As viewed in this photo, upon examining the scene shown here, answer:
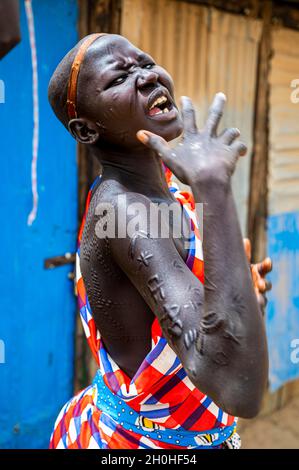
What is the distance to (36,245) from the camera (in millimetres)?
3223

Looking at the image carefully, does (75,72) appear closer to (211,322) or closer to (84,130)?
(84,130)

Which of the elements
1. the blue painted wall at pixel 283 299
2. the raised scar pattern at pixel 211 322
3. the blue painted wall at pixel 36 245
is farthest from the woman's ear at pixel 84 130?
the blue painted wall at pixel 283 299

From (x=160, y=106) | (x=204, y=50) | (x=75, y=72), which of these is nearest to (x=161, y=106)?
(x=160, y=106)

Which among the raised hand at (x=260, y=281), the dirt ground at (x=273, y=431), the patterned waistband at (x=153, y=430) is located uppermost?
the raised hand at (x=260, y=281)

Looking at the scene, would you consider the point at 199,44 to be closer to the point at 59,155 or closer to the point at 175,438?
the point at 59,155

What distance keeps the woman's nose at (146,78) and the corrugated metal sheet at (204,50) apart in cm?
159

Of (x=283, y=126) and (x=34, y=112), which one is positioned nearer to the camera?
(x=34, y=112)

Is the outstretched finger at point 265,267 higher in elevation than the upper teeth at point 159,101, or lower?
lower

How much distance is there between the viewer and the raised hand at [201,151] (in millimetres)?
1262

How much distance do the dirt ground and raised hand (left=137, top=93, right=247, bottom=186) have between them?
3611 mm

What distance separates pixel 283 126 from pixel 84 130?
9.60 feet

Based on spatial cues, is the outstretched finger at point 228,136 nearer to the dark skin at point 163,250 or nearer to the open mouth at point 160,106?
the dark skin at point 163,250

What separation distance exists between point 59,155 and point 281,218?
2043mm

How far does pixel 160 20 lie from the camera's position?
336cm
